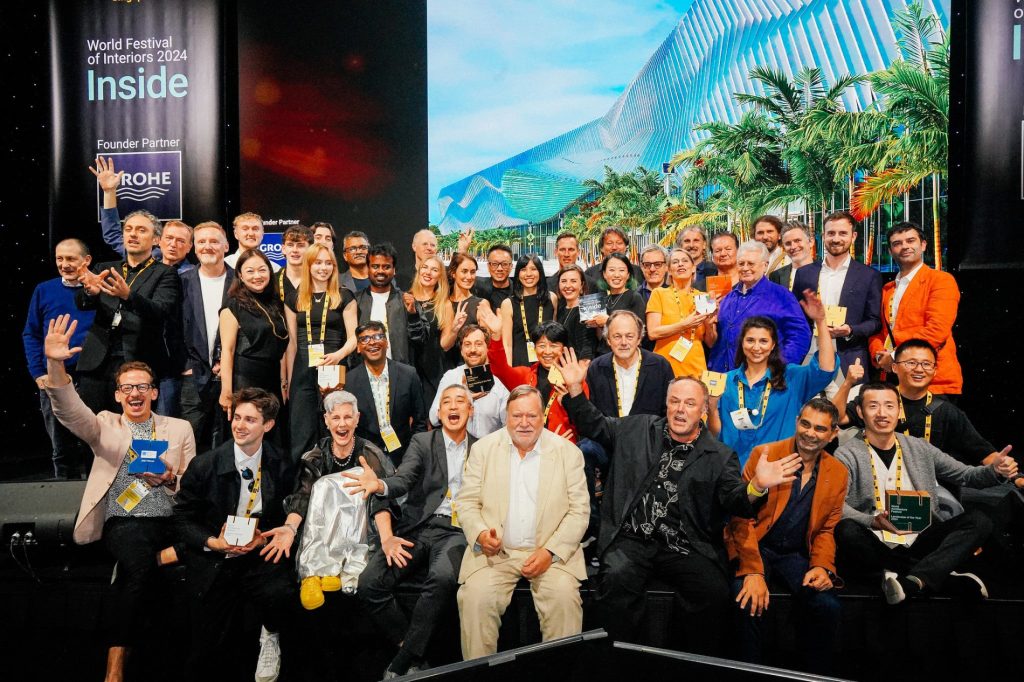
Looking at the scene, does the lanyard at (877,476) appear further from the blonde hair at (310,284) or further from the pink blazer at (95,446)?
the pink blazer at (95,446)

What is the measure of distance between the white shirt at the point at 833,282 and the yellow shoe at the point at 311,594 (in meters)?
2.98

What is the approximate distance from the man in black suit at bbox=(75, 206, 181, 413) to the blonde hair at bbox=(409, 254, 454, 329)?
1318mm

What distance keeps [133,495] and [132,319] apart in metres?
1.03

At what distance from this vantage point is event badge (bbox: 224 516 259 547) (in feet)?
11.4

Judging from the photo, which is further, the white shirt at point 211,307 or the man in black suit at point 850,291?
the white shirt at point 211,307

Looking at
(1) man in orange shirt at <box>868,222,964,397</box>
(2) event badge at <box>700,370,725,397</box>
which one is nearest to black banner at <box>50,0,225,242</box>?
(2) event badge at <box>700,370,725,397</box>

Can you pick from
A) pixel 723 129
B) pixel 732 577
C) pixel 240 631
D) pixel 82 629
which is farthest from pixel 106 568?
pixel 723 129

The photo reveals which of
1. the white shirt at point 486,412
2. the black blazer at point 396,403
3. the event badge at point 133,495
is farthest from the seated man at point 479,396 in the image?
the event badge at point 133,495

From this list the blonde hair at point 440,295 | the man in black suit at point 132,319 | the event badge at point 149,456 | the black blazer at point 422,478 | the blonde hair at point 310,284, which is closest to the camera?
the event badge at point 149,456

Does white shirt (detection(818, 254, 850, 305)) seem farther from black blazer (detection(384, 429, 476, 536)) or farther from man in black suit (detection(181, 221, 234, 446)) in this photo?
man in black suit (detection(181, 221, 234, 446))

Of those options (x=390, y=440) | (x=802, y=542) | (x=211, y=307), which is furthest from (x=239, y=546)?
(x=802, y=542)

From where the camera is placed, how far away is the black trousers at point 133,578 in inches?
135

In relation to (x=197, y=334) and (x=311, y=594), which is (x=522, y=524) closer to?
(x=311, y=594)

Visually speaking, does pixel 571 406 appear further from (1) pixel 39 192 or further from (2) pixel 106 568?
(1) pixel 39 192
